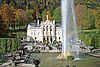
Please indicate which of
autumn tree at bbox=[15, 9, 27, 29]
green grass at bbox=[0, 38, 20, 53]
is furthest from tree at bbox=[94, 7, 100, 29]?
green grass at bbox=[0, 38, 20, 53]

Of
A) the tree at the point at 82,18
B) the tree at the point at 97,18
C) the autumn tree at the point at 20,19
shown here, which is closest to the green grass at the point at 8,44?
the tree at the point at 82,18

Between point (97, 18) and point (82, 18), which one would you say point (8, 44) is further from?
point (97, 18)

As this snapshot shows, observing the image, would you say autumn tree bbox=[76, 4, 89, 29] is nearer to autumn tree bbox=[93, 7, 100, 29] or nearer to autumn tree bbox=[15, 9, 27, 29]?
autumn tree bbox=[93, 7, 100, 29]

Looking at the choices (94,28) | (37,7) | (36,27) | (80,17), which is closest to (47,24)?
(36,27)

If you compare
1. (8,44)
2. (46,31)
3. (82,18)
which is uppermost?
(82,18)

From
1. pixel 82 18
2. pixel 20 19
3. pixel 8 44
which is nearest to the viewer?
pixel 8 44

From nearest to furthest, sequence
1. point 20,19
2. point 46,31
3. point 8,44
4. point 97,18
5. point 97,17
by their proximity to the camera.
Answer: point 8,44, point 46,31, point 97,18, point 97,17, point 20,19

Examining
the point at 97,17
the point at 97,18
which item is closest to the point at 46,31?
the point at 97,18

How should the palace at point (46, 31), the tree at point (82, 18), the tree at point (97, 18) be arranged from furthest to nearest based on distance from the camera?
1. the tree at point (97, 18)
2. the tree at point (82, 18)
3. the palace at point (46, 31)

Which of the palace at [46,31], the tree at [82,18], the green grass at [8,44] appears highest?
the tree at [82,18]

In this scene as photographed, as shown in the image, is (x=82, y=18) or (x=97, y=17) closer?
(x=82, y=18)

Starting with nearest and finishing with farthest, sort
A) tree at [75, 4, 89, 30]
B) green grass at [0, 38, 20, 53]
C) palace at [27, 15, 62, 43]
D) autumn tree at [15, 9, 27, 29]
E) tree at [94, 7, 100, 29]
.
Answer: green grass at [0, 38, 20, 53] → palace at [27, 15, 62, 43] → tree at [75, 4, 89, 30] → tree at [94, 7, 100, 29] → autumn tree at [15, 9, 27, 29]

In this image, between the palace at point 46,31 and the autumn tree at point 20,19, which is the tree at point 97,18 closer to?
the palace at point 46,31

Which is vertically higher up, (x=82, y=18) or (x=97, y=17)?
(x=97, y=17)
